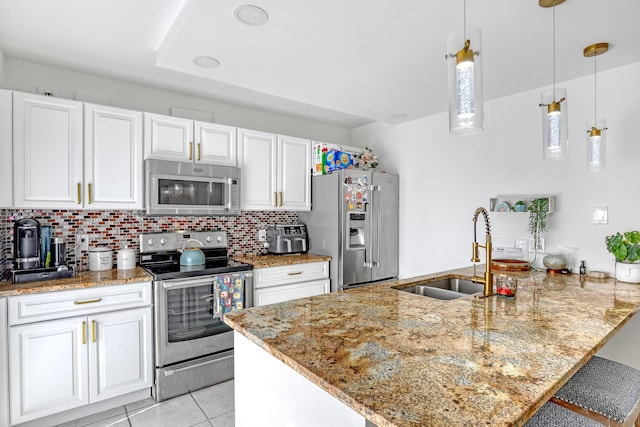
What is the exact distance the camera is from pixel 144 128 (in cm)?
268

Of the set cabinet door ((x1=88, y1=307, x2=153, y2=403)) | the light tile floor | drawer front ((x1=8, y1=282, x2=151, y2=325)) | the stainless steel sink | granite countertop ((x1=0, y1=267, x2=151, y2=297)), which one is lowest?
the light tile floor

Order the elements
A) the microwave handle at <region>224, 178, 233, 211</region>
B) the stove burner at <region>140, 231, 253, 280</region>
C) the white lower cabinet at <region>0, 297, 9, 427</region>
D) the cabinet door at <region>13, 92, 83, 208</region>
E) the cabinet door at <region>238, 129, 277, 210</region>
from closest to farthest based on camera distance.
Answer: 1. the white lower cabinet at <region>0, 297, 9, 427</region>
2. the cabinet door at <region>13, 92, 83, 208</region>
3. the stove burner at <region>140, 231, 253, 280</region>
4. the microwave handle at <region>224, 178, 233, 211</region>
5. the cabinet door at <region>238, 129, 277, 210</region>

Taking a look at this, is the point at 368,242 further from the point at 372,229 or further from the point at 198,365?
the point at 198,365

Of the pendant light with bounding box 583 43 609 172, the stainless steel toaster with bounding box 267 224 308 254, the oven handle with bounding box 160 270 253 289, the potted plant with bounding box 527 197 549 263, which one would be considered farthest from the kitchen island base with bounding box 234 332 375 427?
the potted plant with bounding box 527 197 549 263

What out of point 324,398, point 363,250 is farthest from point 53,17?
point 363,250

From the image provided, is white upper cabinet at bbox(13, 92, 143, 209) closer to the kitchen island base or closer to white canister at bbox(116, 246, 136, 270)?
white canister at bbox(116, 246, 136, 270)

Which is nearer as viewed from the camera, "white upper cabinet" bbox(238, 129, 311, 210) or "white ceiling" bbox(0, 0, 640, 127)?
"white ceiling" bbox(0, 0, 640, 127)

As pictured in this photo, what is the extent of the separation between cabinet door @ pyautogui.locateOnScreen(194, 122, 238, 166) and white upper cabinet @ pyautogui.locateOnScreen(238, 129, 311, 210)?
0.09 metres

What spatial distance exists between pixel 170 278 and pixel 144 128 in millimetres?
1188

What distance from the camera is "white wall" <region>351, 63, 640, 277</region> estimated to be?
7.85ft

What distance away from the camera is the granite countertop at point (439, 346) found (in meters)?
0.79

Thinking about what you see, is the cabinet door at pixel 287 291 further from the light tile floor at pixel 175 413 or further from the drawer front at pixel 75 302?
the drawer front at pixel 75 302

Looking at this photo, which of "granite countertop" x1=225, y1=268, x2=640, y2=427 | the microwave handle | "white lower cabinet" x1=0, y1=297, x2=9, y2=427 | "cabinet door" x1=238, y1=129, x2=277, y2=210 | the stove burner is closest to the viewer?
"granite countertop" x1=225, y1=268, x2=640, y2=427

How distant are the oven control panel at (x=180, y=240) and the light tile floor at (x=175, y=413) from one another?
118 cm
